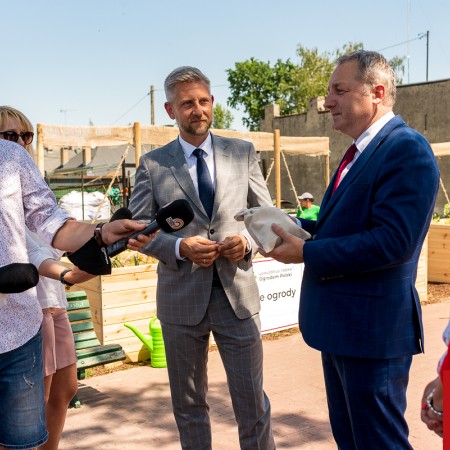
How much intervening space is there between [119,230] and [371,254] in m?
0.96

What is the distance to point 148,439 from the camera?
4344mm

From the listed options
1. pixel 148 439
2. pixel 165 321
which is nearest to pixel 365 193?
pixel 165 321

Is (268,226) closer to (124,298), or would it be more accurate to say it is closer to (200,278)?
(200,278)

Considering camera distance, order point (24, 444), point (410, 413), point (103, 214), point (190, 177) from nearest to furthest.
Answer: point (24, 444), point (190, 177), point (410, 413), point (103, 214)

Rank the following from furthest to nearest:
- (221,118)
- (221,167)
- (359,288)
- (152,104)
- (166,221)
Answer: (221,118) → (152,104) → (221,167) → (359,288) → (166,221)

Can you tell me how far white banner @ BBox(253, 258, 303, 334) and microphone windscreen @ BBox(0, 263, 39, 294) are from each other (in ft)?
16.6

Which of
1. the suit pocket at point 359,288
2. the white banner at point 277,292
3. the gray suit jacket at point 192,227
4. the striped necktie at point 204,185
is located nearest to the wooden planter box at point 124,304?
the white banner at point 277,292

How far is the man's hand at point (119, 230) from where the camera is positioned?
7.14ft

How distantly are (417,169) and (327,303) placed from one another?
0.66 meters

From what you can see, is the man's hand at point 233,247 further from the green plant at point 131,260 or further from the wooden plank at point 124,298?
the green plant at point 131,260

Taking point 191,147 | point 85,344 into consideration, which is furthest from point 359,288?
point 85,344

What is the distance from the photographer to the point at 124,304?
246 inches

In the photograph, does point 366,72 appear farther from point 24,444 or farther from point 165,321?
point 24,444

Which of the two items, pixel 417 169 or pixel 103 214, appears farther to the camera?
pixel 103 214
